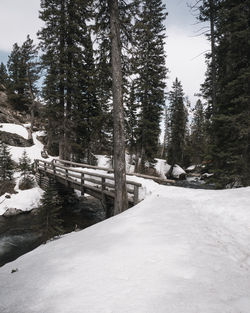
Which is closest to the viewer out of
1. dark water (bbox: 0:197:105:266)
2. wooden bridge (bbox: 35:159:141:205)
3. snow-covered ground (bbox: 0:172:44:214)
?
wooden bridge (bbox: 35:159:141:205)

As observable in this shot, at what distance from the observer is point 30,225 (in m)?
10.2

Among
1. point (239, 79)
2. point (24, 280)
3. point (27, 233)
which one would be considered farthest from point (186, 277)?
point (239, 79)

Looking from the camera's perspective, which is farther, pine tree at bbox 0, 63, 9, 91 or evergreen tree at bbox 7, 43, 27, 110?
pine tree at bbox 0, 63, 9, 91

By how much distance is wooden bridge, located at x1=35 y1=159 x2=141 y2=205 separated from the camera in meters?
7.66

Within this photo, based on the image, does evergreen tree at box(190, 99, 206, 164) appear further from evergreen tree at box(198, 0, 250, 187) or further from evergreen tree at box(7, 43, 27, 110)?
evergreen tree at box(7, 43, 27, 110)

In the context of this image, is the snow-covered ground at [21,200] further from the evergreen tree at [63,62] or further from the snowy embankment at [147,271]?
the snowy embankment at [147,271]

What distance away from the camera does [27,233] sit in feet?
31.1

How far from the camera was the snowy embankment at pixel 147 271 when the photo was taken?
1905 millimetres

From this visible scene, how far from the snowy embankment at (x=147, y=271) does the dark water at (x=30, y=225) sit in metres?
3.95

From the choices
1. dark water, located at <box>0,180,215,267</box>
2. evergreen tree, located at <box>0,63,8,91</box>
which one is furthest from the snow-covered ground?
evergreen tree, located at <box>0,63,8,91</box>

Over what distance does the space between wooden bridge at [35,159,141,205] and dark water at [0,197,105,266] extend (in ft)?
6.84

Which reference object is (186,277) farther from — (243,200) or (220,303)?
(243,200)

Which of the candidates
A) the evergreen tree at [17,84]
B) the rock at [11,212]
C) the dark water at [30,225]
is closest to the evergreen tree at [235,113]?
the dark water at [30,225]

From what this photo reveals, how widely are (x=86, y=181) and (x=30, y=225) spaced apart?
13.4 ft
